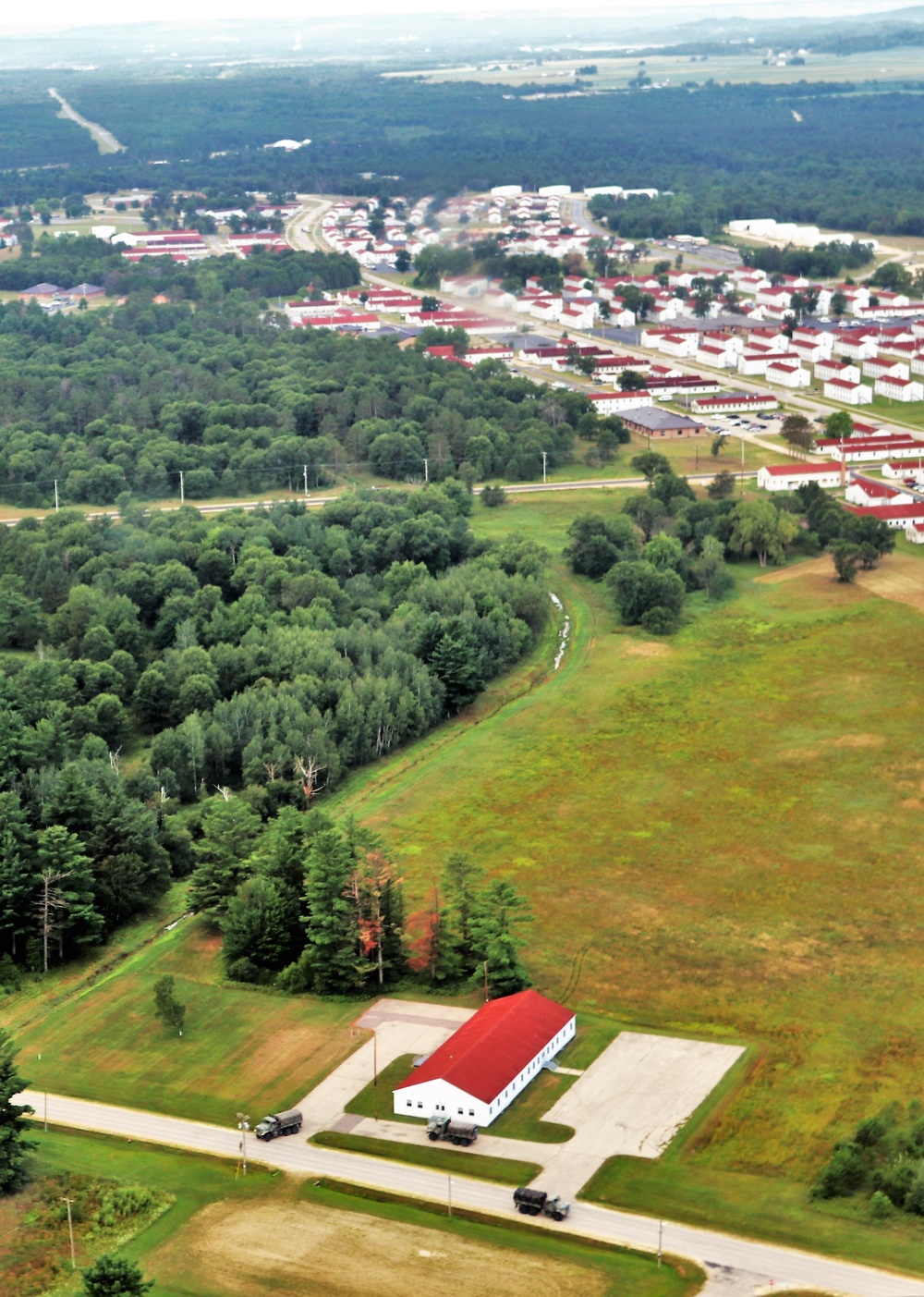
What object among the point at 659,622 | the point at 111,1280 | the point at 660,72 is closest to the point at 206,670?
the point at 659,622

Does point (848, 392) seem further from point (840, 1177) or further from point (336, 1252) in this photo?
point (336, 1252)

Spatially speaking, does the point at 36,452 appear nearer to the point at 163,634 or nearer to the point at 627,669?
the point at 163,634

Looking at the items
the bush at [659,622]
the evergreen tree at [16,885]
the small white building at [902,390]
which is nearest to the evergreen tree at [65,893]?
the evergreen tree at [16,885]

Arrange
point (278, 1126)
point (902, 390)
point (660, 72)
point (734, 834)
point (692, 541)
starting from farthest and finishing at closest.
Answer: point (660, 72)
point (902, 390)
point (692, 541)
point (734, 834)
point (278, 1126)

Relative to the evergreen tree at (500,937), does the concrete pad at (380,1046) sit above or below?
below

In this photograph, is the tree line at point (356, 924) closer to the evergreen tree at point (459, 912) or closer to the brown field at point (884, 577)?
the evergreen tree at point (459, 912)

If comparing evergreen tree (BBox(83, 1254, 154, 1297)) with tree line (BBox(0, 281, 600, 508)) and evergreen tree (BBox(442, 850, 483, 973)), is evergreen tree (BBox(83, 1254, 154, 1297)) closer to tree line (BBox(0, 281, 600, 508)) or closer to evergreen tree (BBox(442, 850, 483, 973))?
evergreen tree (BBox(442, 850, 483, 973))
